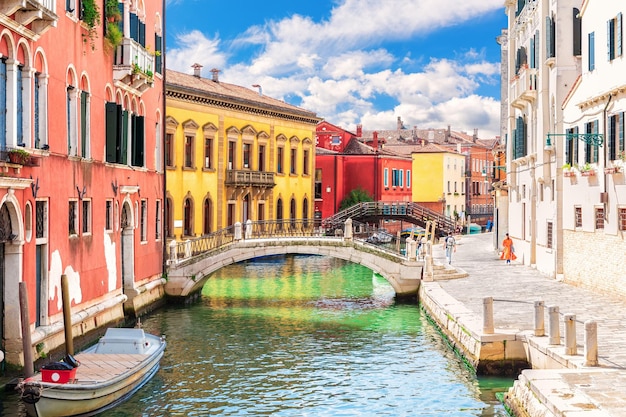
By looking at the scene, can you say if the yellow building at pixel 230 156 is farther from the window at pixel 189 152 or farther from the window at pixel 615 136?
the window at pixel 615 136

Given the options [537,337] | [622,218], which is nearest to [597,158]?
[622,218]

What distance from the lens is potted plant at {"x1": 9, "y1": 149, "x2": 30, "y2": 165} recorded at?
14.2m

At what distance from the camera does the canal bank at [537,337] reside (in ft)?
35.9

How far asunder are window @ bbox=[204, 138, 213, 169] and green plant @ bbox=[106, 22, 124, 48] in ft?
55.8

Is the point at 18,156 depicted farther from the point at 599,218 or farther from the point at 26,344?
the point at 599,218

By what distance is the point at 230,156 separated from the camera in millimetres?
40188

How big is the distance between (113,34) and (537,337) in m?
11.7

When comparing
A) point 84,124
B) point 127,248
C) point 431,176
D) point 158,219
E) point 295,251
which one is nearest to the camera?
point 84,124

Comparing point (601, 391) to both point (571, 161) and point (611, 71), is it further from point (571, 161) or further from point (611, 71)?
point (571, 161)

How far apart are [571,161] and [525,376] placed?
42.7 ft

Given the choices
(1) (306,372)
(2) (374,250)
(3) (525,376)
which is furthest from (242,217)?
(3) (525,376)

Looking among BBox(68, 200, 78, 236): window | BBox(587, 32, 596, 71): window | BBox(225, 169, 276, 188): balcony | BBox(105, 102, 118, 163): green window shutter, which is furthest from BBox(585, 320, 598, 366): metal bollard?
BBox(225, 169, 276, 188): balcony

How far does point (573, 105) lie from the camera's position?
23656 mm

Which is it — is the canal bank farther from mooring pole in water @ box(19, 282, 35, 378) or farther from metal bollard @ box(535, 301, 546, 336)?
mooring pole in water @ box(19, 282, 35, 378)
